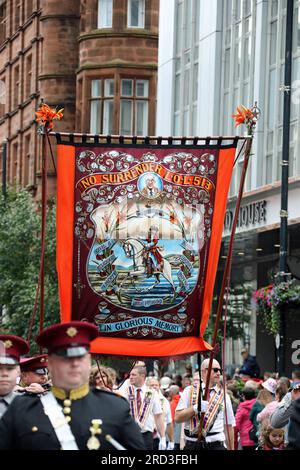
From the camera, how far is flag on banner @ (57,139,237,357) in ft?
53.8

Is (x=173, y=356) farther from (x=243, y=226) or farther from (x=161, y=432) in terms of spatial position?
(x=243, y=226)

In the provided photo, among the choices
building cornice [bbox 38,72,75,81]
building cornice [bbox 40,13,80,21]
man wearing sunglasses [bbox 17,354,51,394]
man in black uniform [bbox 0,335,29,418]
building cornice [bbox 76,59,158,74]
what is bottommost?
man wearing sunglasses [bbox 17,354,51,394]

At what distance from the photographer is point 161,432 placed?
21.6 m

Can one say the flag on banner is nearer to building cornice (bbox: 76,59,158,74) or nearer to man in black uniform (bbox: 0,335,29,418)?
man in black uniform (bbox: 0,335,29,418)

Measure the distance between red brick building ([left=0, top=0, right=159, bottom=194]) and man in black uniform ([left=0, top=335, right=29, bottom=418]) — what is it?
39476 millimetres

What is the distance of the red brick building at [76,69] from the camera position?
51.1m

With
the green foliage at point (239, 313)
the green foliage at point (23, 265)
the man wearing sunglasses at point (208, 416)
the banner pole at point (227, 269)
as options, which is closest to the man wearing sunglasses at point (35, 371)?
the banner pole at point (227, 269)

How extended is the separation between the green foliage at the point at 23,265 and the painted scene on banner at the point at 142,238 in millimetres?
24015

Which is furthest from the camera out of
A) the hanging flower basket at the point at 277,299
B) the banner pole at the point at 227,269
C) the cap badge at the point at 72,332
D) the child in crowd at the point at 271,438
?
the hanging flower basket at the point at 277,299

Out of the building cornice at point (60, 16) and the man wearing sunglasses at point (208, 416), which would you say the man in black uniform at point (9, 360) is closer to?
the man wearing sunglasses at point (208, 416)

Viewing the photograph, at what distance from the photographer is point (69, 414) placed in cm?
845

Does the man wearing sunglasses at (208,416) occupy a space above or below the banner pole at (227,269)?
below

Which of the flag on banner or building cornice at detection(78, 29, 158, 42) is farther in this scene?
building cornice at detection(78, 29, 158, 42)

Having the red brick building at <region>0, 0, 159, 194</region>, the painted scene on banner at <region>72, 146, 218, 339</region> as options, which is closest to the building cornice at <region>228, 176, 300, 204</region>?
the red brick building at <region>0, 0, 159, 194</region>
